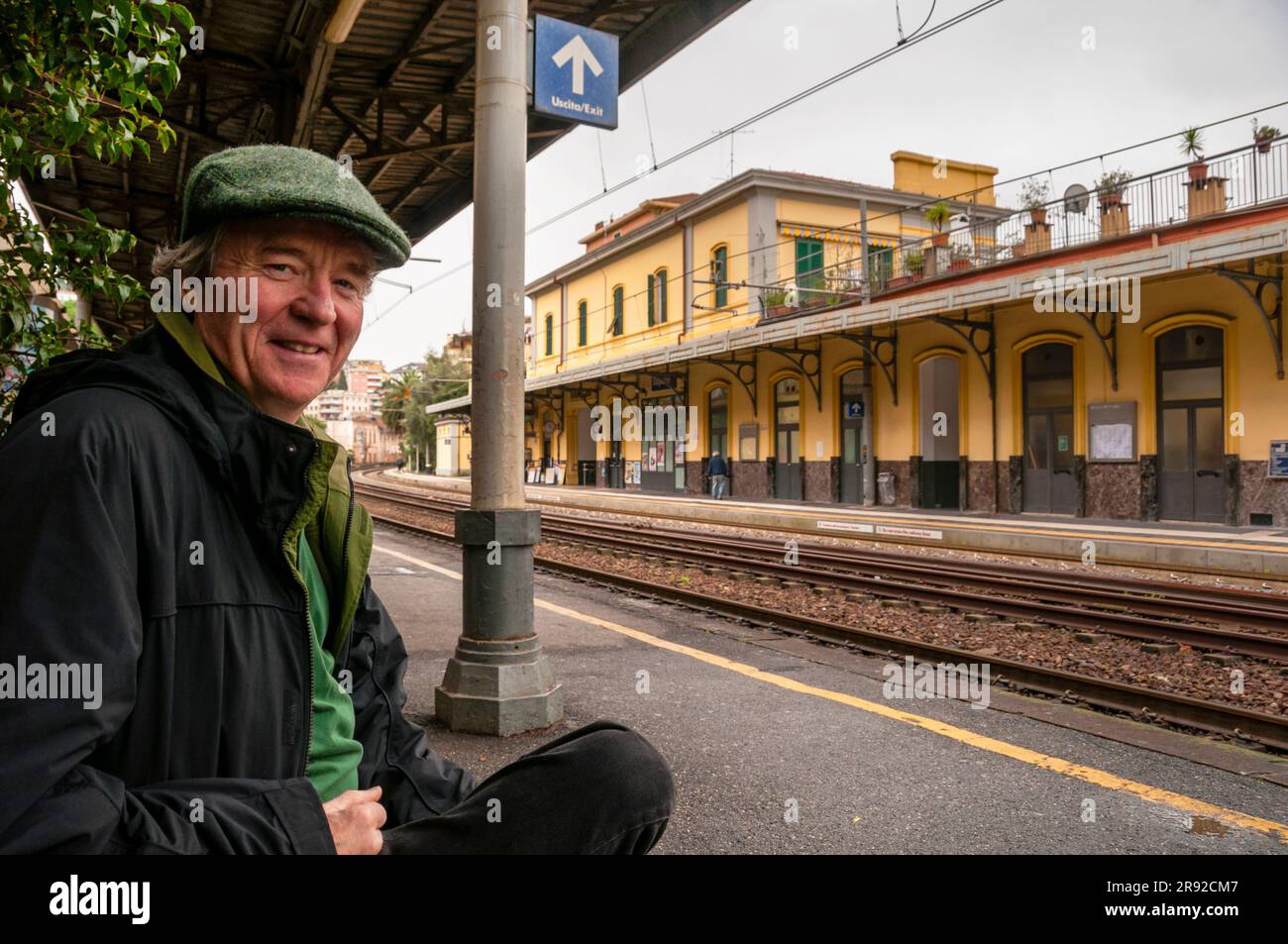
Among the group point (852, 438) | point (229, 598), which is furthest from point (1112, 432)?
point (229, 598)

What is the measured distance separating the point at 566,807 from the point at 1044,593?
28.9 feet

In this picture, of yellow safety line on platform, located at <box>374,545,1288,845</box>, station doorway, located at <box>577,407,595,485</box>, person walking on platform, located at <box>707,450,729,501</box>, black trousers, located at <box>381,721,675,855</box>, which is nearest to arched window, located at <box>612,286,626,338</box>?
station doorway, located at <box>577,407,595,485</box>

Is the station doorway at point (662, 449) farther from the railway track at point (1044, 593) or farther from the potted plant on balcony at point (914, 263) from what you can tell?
the railway track at point (1044, 593)

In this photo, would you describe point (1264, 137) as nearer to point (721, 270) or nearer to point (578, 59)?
point (578, 59)

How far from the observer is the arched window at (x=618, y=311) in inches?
1430

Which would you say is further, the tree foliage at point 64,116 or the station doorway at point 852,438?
the station doorway at point 852,438

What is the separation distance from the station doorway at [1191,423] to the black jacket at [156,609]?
17854mm

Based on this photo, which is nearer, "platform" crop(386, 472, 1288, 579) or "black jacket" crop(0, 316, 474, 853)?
"black jacket" crop(0, 316, 474, 853)

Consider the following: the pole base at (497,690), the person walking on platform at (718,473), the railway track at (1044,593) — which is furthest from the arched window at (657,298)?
the pole base at (497,690)

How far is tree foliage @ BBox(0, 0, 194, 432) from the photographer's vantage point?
101 inches

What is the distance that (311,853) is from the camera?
4.26ft

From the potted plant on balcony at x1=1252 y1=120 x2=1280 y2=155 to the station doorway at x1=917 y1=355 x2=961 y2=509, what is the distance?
24.9 ft

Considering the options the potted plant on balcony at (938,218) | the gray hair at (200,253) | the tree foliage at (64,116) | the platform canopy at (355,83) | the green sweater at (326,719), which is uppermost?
the potted plant on balcony at (938,218)

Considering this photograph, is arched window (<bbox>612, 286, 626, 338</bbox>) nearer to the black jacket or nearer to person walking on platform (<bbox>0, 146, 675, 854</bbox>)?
person walking on platform (<bbox>0, 146, 675, 854</bbox>)
